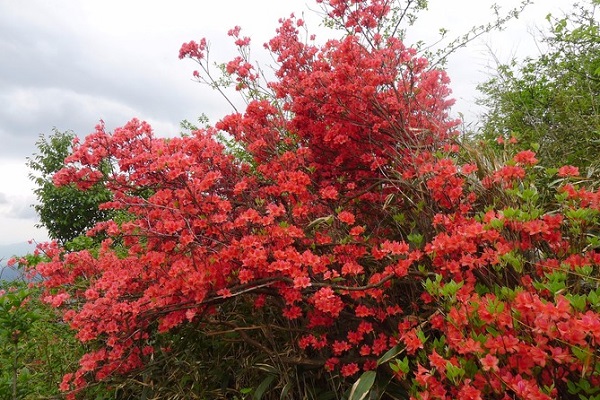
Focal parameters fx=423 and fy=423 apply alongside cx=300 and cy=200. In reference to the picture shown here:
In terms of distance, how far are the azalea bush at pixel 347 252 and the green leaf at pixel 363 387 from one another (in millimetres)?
17

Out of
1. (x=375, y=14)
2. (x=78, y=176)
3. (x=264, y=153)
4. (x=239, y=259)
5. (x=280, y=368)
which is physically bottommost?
(x=280, y=368)

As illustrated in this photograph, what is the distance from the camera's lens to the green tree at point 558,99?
4.83 meters

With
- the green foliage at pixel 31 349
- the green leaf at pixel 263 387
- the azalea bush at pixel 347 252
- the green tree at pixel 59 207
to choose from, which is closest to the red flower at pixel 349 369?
the azalea bush at pixel 347 252

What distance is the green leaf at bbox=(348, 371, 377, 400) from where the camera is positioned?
217cm

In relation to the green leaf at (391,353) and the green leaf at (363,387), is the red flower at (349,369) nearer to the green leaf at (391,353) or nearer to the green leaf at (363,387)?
the green leaf at (363,387)

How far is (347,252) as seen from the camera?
8.48ft

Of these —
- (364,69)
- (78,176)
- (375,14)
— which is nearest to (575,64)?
(375,14)

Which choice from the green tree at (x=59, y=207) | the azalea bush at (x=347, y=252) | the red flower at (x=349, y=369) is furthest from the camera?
the green tree at (x=59, y=207)

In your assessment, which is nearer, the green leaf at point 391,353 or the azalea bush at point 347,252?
the azalea bush at point 347,252

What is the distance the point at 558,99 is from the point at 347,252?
4661 millimetres

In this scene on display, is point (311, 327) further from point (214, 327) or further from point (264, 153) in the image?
point (264, 153)

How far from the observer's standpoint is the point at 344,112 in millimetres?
3279

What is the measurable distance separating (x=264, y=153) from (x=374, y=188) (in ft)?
3.03

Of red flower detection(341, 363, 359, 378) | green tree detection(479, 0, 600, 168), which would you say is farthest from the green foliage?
green tree detection(479, 0, 600, 168)
